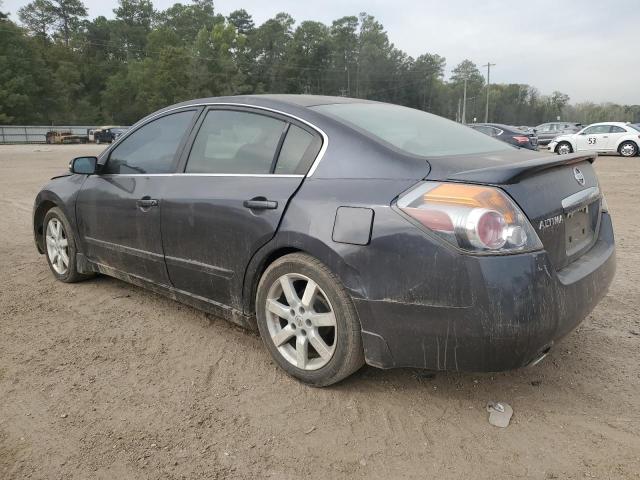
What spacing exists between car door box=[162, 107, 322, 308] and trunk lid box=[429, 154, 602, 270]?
87 cm

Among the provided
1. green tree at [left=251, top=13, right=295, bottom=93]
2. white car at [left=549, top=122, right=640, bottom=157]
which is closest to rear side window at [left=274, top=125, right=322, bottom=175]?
white car at [left=549, top=122, right=640, bottom=157]

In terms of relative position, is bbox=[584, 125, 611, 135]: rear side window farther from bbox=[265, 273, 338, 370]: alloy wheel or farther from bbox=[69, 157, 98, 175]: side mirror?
bbox=[265, 273, 338, 370]: alloy wheel

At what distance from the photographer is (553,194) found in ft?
8.44

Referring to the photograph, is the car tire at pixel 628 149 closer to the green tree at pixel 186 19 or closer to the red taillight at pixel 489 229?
the red taillight at pixel 489 229

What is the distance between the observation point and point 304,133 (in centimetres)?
295

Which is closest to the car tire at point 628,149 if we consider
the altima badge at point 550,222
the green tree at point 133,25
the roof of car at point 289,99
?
the roof of car at point 289,99

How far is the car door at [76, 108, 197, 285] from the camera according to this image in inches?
142

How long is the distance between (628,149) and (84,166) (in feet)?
76.7

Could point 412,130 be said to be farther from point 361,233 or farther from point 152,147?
point 152,147

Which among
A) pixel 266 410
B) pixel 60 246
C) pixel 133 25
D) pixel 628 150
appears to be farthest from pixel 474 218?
pixel 133 25

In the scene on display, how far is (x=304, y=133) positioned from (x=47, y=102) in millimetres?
76830

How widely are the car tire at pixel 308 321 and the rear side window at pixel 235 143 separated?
0.64 metres

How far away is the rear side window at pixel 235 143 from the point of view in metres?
3.09

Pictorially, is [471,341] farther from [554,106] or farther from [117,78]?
[554,106]
